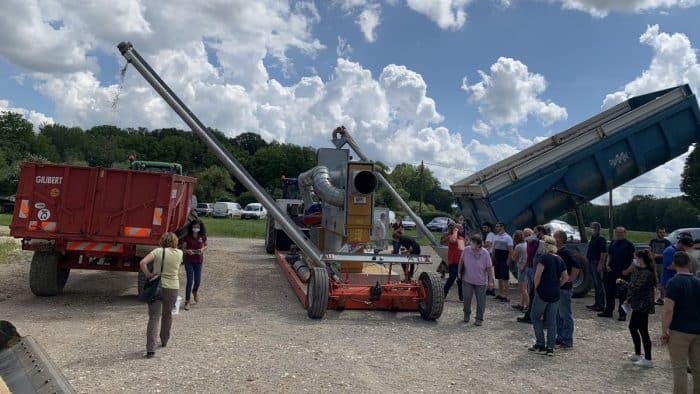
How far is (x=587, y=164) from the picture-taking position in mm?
11898

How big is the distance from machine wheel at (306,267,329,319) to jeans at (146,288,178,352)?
7.92 ft

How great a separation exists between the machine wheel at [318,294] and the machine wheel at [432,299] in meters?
1.69

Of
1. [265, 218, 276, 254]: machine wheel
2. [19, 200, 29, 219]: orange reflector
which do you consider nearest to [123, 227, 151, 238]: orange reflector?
[19, 200, 29, 219]: orange reflector

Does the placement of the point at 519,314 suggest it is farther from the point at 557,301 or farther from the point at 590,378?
the point at 590,378

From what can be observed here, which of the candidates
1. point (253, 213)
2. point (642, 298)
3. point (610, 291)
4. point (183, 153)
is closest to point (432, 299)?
point (642, 298)

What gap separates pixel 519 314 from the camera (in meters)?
9.87

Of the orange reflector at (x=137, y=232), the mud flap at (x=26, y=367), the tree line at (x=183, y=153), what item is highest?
the tree line at (x=183, y=153)

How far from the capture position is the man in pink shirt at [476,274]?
28.4 feet

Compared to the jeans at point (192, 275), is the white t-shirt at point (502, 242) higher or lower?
higher

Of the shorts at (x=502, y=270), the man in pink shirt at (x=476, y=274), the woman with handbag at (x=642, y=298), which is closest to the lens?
the woman with handbag at (x=642, y=298)

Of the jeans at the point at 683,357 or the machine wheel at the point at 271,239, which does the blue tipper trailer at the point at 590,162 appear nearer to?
the jeans at the point at 683,357

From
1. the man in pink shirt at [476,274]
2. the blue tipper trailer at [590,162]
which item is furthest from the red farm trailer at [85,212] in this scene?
the blue tipper trailer at [590,162]

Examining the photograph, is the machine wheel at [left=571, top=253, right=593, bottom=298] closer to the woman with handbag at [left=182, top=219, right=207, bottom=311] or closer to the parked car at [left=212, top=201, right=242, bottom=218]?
the woman with handbag at [left=182, top=219, right=207, bottom=311]

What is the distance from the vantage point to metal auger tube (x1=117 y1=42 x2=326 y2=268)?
9.60 m
